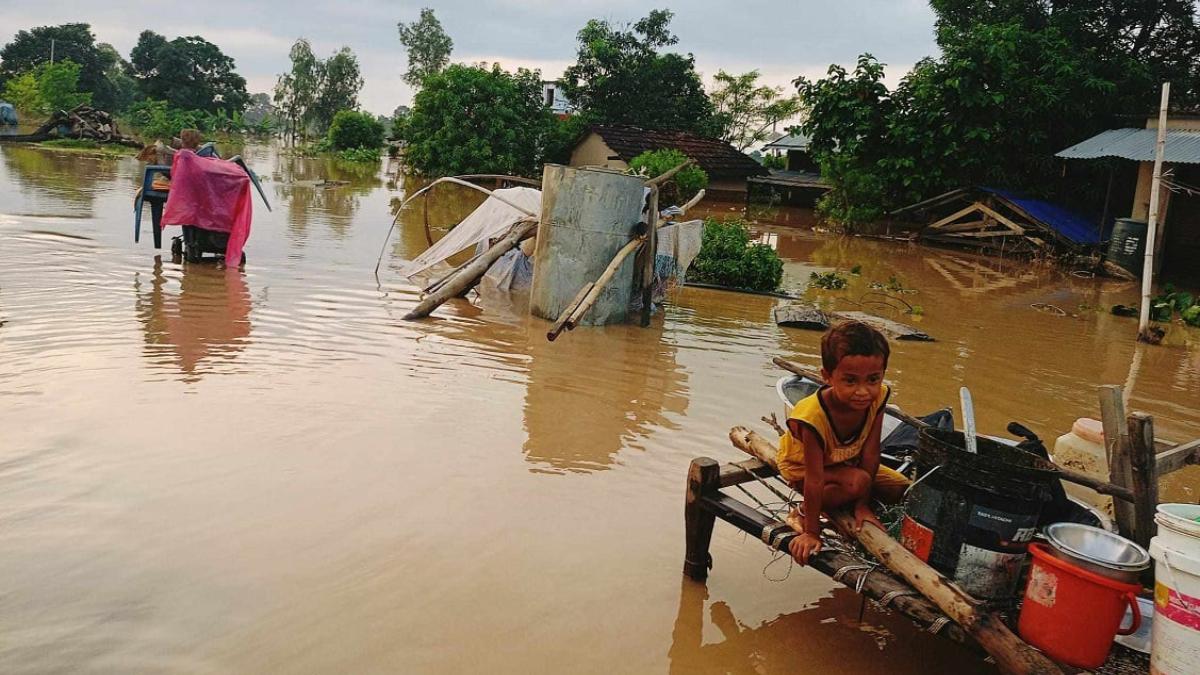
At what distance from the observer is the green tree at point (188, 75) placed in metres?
55.8

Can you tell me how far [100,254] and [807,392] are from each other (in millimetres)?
9006

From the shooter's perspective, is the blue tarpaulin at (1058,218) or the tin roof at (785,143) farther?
the tin roof at (785,143)

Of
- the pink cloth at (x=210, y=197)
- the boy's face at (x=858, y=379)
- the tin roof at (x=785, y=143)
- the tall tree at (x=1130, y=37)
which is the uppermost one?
the tall tree at (x=1130, y=37)

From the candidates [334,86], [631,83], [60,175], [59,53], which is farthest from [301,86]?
[60,175]

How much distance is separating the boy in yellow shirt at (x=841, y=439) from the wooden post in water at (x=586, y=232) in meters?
5.52

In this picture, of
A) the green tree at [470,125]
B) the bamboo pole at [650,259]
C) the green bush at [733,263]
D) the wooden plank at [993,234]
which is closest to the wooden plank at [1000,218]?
the wooden plank at [993,234]

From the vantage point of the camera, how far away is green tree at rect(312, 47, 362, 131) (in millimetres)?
58406

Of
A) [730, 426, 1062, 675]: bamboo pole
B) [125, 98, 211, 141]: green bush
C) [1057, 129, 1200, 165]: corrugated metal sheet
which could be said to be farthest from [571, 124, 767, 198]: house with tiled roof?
[730, 426, 1062, 675]: bamboo pole

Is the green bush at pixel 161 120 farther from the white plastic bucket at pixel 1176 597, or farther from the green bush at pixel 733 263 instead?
the white plastic bucket at pixel 1176 597

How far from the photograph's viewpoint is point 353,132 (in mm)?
45312

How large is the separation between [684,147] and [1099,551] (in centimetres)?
2917

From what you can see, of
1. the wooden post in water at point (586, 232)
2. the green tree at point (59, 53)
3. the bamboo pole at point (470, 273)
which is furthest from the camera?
the green tree at point (59, 53)

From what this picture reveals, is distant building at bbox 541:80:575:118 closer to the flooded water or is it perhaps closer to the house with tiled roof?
the house with tiled roof

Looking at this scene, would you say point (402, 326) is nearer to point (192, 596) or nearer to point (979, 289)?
point (192, 596)
